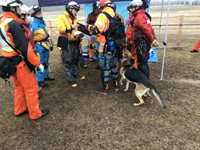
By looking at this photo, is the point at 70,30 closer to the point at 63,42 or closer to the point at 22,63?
the point at 63,42

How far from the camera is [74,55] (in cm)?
458

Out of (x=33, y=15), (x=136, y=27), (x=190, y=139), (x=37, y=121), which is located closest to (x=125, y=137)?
(x=190, y=139)

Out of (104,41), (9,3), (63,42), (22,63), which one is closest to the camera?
(9,3)

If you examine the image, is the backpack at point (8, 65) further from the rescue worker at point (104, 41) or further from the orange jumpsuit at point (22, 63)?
the rescue worker at point (104, 41)

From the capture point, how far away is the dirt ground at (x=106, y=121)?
252cm

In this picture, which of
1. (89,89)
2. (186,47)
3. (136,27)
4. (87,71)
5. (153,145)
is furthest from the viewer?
(186,47)

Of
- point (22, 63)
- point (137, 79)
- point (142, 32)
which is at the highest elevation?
point (142, 32)

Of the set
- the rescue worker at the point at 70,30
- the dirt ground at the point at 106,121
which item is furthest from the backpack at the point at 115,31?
the dirt ground at the point at 106,121

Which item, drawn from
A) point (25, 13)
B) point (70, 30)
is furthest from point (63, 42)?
point (25, 13)

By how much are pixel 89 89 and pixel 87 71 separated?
5.04 feet

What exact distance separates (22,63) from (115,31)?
222cm

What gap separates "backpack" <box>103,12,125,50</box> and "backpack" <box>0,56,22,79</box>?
2.10 meters

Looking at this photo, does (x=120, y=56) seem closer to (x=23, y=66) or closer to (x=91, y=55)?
(x=23, y=66)

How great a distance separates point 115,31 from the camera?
3416 millimetres
